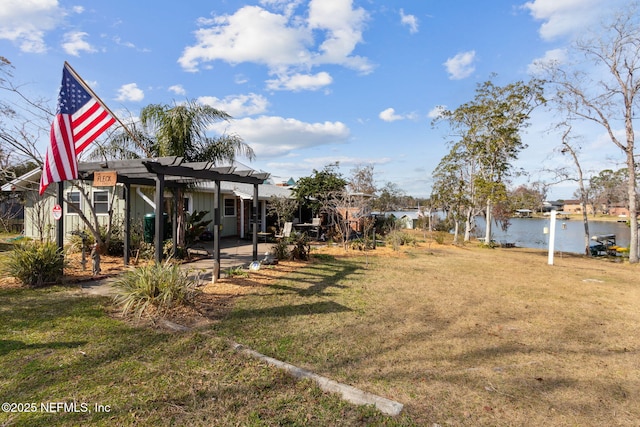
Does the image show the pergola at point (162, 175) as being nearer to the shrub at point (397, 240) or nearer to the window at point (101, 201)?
the window at point (101, 201)

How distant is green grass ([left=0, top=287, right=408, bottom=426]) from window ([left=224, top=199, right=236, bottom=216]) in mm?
11672

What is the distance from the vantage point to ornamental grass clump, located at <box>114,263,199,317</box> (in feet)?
15.7

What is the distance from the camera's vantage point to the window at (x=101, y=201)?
12852 mm

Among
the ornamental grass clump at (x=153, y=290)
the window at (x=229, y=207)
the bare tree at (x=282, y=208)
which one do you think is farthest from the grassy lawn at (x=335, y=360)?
the window at (x=229, y=207)

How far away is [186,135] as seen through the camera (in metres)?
9.05

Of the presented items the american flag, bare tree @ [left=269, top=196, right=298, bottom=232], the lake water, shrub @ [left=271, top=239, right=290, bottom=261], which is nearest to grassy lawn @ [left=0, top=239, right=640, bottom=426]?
the american flag

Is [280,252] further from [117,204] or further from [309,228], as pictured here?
[309,228]

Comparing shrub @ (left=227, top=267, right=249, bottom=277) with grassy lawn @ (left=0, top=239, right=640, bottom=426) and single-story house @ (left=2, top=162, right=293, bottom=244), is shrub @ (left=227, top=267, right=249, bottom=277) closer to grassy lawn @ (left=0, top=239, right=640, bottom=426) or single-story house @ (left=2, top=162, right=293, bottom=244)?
grassy lawn @ (left=0, top=239, right=640, bottom=426)

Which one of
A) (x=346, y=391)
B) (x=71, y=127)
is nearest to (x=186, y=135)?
(x=71, y=127)

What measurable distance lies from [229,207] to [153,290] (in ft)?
38.2

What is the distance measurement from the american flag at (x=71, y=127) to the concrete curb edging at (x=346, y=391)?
535cm

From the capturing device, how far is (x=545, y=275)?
30.8ft

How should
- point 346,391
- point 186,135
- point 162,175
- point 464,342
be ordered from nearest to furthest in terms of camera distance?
point 346,391 < point 464,342 < point 162,175 < point 186,135

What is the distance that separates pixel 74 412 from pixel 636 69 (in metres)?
19.5
